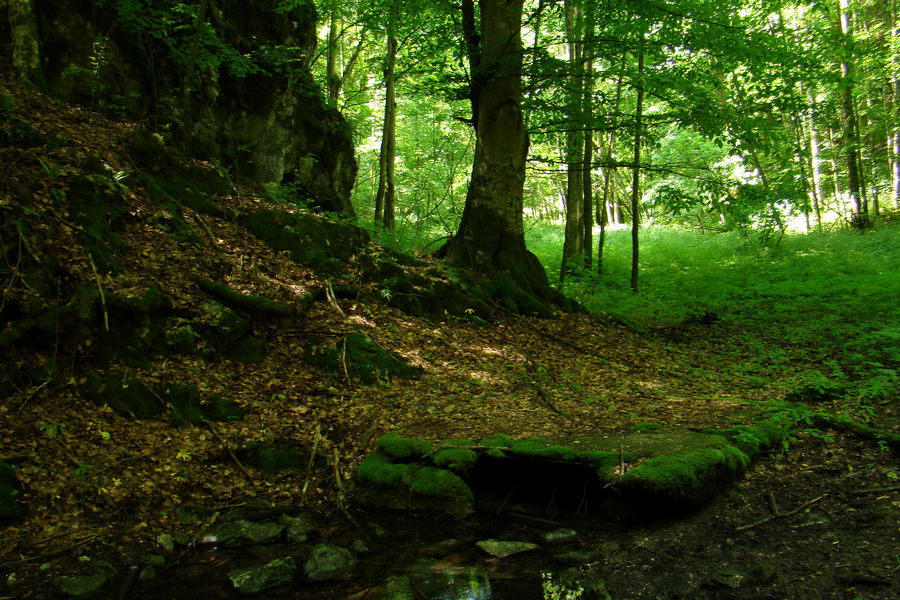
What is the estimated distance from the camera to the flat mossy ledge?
3.99 m

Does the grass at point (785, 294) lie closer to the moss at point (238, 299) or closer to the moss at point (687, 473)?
the moss at point (687, 473)

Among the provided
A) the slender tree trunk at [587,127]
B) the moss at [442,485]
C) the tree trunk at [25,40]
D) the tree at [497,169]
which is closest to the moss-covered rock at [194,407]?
the moss at [442,485]

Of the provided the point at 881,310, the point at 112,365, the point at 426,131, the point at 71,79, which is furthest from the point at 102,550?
the point at 426,131

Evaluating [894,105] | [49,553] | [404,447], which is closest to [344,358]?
[404,447]

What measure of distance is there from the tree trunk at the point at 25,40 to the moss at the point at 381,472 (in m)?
8.46

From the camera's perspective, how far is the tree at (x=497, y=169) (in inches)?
409

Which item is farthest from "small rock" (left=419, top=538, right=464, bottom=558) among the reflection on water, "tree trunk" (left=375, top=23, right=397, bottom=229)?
"tree trunk" (left=375, top=23, right=397, bottom=229)

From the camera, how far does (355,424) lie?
19.1 feet

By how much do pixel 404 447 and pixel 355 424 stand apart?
984mm

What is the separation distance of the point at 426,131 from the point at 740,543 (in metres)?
22.3

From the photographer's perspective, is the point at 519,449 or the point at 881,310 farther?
the point at 881,310

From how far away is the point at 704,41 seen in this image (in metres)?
9.30

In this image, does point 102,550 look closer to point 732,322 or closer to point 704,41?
point 704,41

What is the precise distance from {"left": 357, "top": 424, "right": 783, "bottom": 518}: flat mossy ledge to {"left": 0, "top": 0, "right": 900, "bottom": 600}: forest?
29 mm
